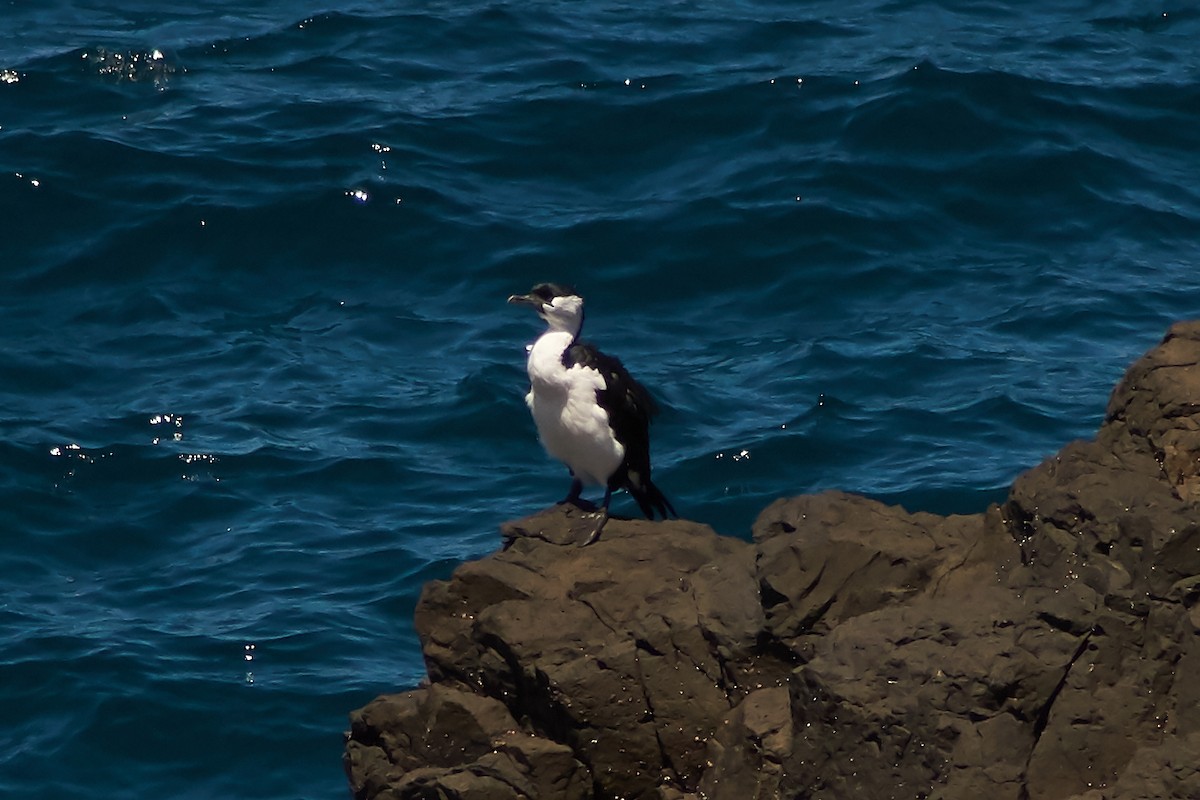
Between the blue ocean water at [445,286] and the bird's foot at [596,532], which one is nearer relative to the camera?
A: the bird's foot at [596,532]

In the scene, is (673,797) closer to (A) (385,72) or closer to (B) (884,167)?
(B) (884,167)

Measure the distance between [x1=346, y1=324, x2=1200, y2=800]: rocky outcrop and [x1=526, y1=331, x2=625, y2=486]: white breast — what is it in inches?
32.1

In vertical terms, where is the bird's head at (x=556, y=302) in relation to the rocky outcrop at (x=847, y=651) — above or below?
above

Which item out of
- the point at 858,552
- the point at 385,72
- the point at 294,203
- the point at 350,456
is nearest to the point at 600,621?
the point at 858,552

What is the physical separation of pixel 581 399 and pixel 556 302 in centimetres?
48

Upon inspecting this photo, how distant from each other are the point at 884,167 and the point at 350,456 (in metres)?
6.22

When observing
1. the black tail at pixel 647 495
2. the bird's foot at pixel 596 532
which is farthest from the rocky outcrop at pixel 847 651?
the black tail at pixel 647 495

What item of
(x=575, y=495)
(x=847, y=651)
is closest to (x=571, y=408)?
(x=575, y=495)

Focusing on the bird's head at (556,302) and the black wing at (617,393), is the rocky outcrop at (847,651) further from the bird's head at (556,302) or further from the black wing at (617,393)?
the bird's head at (556,302)

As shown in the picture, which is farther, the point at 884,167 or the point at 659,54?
the point at 659,54

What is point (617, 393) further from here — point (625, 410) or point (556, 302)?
point (556, 302)

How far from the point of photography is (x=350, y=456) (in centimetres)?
1414

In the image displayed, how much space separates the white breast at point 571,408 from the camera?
29.8 feet

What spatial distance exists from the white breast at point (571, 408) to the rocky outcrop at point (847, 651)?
2.67 ft
